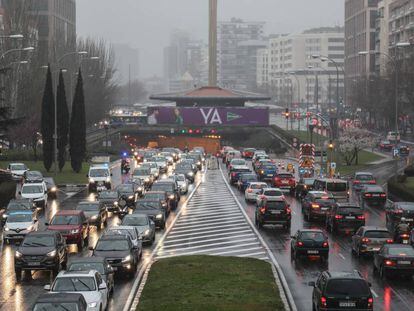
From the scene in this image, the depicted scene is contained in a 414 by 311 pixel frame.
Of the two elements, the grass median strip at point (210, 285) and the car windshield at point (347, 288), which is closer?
the car windshield at point (347, 288)

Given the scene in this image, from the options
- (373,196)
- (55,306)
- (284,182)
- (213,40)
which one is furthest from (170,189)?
(213,40)

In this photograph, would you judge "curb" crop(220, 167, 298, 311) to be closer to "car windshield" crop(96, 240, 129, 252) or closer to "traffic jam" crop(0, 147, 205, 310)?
"traffic jam" crop(0, 147, 205, 310)

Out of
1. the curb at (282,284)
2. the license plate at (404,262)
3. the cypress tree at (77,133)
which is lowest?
the curb at (282,284)

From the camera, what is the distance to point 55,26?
552ft

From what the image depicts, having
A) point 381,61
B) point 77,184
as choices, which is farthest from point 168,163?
point 381,61

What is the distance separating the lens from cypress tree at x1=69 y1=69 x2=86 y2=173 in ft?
284

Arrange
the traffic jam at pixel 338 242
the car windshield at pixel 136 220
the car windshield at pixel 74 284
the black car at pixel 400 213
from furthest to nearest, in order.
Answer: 1. the black car at pixel 400 213
2. the car windshield at pixel 136 220
3. the car windshield at pixel 74 284
4. the traffic jam at pixel 338 242

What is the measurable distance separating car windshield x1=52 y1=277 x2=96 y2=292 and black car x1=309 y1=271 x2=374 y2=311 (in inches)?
236

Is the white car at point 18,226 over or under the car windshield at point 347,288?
under

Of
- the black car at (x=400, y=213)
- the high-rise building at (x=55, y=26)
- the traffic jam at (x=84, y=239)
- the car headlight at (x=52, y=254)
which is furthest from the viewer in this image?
the high-rise building at (x=55, y=26)

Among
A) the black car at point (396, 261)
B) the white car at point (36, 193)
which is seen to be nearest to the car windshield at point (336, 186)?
the white car at point (36, 193)

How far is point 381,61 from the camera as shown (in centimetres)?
18300

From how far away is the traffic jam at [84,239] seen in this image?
27500mm

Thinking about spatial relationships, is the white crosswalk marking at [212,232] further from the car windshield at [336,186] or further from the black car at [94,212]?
the car windshield at [336,186]
